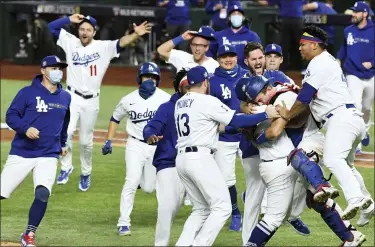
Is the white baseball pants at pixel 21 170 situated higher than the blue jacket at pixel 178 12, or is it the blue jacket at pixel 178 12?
the white baseball pants at pixel 21 170

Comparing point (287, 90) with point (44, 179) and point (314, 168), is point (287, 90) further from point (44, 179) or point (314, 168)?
point (44, 179)

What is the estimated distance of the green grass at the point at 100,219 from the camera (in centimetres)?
1233

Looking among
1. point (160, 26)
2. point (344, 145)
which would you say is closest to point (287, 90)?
point (344, 145)

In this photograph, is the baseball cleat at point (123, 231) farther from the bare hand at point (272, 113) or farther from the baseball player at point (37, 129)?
the bare hand at point (272, 113)

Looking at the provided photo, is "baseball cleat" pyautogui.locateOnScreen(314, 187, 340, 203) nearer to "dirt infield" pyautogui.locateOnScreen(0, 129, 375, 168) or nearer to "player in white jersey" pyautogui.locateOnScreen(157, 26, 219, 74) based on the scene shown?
"player in white jersey" pyautogui.locateOnScreen(157, 26, 219, 74)

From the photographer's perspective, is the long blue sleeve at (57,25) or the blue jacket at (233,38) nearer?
the blue jacket at (233,38)

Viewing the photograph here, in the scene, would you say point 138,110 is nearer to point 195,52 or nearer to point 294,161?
point 195,52

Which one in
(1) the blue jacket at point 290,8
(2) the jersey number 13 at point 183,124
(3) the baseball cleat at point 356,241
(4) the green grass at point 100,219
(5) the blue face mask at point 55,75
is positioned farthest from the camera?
(1) the blue jacket at point 290,8

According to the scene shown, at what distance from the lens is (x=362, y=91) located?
1744 centimetres

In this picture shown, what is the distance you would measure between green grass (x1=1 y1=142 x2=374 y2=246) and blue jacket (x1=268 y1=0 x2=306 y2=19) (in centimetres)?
690

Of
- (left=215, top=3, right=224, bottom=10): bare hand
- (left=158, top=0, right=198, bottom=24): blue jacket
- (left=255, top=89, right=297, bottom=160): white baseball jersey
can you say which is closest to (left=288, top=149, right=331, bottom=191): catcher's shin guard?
(left=255, top=89, right=297, bottom=160): white baseball jersey

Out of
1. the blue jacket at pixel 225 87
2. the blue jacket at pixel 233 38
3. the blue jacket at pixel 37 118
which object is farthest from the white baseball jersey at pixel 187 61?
the blue jacket at pixel 37 118

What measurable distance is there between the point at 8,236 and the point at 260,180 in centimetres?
347

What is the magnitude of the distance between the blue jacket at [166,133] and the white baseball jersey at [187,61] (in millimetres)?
2525
